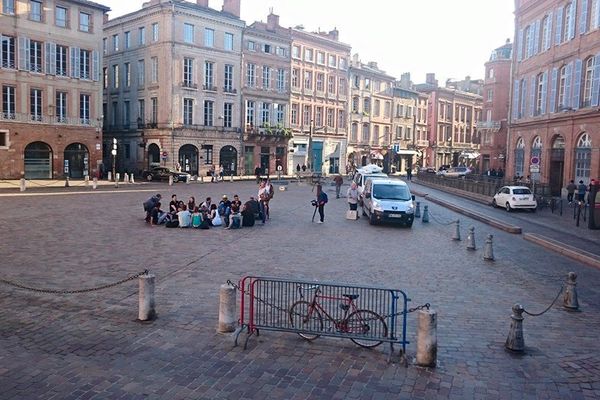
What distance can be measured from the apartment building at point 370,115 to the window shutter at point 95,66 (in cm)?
3695

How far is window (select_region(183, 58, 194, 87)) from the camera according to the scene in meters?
53.2

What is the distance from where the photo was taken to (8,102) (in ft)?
135

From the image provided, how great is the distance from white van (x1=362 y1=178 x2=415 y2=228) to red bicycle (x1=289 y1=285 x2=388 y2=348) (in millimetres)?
12925

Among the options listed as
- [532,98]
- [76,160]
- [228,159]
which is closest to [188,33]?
[228,159]

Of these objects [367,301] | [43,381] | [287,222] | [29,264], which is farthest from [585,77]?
[43,381]

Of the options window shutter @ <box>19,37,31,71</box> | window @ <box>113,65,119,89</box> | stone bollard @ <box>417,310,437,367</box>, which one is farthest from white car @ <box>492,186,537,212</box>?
window @ <box>113,65,119,89</box>

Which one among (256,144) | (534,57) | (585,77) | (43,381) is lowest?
(43,381)

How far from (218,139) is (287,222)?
37136mm

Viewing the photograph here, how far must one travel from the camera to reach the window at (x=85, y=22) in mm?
44938

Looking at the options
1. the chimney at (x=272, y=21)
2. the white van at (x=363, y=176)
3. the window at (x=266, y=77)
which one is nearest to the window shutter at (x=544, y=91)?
the white van at (x=363, y=176)

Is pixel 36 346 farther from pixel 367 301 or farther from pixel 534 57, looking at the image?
pixel 534 57

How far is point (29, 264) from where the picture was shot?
12.1 metres

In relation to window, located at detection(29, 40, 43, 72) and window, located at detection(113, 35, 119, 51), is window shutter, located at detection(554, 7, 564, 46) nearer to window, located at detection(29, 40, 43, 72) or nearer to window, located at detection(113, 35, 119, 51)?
window, located at detection(29, 40, 43, 72)

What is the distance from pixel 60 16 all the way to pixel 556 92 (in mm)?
38226
